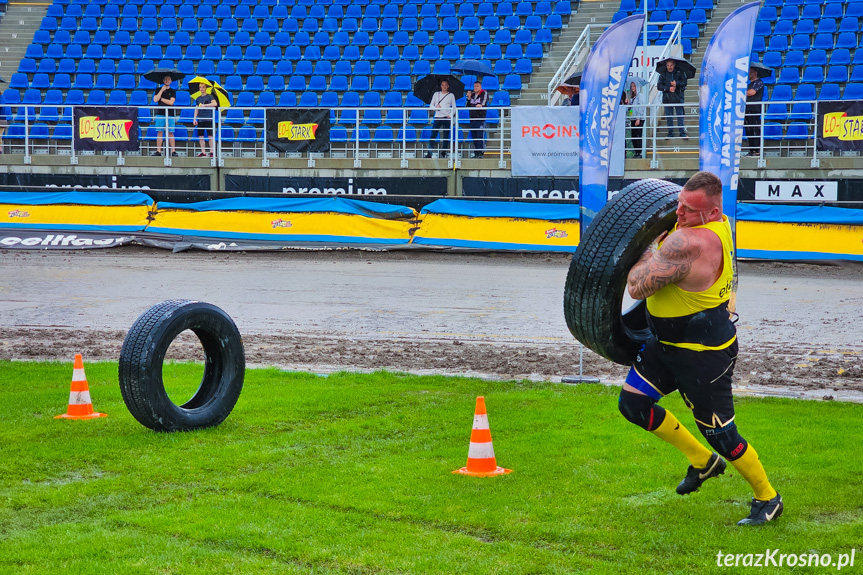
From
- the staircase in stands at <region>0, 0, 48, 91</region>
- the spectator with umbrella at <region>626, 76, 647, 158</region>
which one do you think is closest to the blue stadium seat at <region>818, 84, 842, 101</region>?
the spectator with umbrella at <region>626, 76, 647, 158</region>

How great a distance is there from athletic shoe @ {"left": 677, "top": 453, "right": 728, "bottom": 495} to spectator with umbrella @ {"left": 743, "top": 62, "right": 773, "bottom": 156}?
15.0m

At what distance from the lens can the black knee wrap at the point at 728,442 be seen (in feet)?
18.8

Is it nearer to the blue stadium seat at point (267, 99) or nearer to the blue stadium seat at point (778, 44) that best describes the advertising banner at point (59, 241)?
the blue stadium seat at point (267, 99)

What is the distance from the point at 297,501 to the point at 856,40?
77.4 feet

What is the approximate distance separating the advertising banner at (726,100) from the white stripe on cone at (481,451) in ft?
19.2

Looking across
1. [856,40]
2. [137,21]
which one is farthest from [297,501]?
[137,21]

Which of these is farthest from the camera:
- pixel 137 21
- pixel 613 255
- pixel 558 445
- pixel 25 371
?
pixel 137 21

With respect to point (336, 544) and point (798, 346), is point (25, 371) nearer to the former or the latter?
point (336, 544)

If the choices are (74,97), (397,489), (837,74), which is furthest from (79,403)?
(74,97)

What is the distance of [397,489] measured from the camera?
645 centimetres

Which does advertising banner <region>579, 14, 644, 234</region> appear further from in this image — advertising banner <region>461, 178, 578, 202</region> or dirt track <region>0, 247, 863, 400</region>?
advertising banner <region>461, 178, 578, 202</region>

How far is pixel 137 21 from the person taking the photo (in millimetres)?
31938

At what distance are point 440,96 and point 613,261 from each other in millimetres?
17427

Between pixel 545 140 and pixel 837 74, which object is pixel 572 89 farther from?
pixel 837 74
